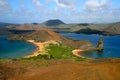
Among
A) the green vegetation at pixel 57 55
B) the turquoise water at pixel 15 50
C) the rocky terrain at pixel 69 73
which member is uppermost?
the rocky terrain at pixel 69 73

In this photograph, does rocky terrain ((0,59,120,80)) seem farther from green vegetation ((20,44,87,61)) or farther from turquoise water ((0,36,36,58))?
turquoise water ((0,36,36,58))

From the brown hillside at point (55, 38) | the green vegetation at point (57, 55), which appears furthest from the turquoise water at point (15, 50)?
the brown hillside at point (55, 38)

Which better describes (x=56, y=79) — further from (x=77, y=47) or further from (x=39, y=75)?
(x=77, y=47)

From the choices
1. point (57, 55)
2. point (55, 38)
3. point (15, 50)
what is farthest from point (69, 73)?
point (55, 38)

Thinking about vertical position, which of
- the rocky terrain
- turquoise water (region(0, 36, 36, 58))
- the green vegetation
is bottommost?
turquoise water (region(0, 36, 36, 58))

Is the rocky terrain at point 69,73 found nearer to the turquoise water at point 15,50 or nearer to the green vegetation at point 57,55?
the green vegetation at point 57,55

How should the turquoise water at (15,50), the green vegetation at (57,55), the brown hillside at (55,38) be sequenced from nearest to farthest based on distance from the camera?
the green vegetation at (57,55) → the turquoise water at (15,50) → the brown hillside at (55,38)

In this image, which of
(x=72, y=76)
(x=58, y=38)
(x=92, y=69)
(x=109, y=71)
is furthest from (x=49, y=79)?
(x=58, y=38)

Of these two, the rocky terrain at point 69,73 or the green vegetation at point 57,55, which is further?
the green vegetation at point 57,55

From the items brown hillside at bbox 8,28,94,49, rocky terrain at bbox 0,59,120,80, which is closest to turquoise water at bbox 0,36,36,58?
brown hillside at bbox 8,28,94,49

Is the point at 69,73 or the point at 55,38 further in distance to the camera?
the point at 55,38

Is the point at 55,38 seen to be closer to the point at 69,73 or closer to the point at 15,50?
the point at 15,50
